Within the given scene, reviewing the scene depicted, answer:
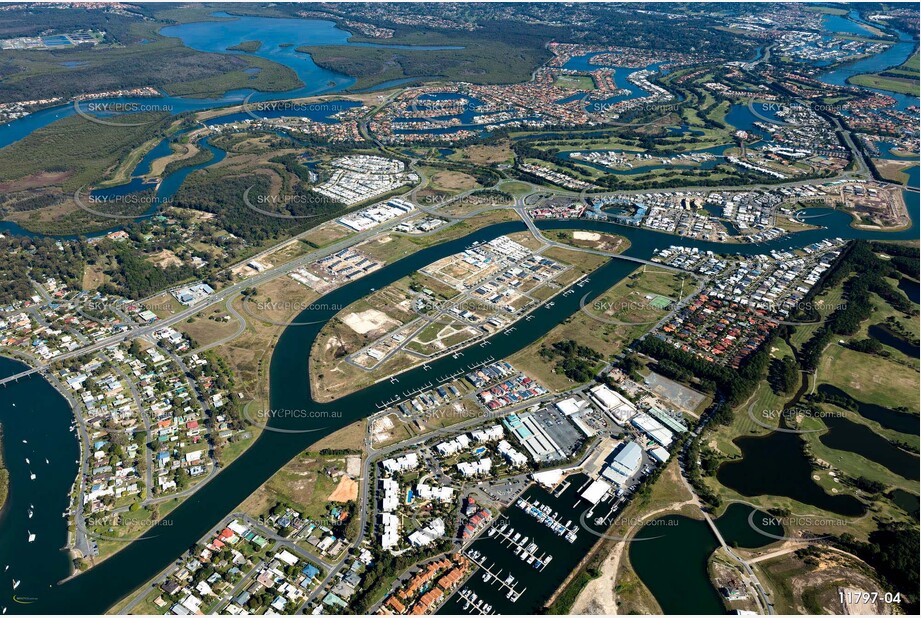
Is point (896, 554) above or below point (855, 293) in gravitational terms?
below

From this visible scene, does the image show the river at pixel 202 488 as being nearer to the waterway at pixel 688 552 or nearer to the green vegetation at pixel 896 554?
the waterway at pixel 688 552

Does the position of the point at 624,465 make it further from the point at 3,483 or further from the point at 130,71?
the point at 130,71

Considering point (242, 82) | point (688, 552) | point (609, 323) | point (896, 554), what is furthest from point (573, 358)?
point (242, 82)

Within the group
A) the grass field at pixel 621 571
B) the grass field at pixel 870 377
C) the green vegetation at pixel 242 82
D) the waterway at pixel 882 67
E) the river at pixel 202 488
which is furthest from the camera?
the green vegetation at pixel 242 82

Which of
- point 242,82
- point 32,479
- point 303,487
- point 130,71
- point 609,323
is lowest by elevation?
point 32,479

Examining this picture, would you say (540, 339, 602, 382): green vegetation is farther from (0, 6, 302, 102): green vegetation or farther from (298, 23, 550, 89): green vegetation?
(0, 6, 302, 102): green vegetation

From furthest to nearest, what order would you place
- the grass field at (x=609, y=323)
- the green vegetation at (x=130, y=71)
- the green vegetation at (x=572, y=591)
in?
the green vegetation at (x=130, y=71)
the grass field at (x=609, y=323)
the green vegetation at (x=572, y=591)

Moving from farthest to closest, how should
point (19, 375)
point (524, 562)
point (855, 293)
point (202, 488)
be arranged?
point (855, 293), point (19, 375), point (202, 488), point (524, 562)

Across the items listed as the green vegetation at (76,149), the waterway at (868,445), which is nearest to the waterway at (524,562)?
the waterway at (868,445)

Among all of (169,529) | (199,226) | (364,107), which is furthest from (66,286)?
(364,107)

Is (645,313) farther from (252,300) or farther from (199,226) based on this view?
(199,226)

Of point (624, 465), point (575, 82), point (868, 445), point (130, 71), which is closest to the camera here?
point (624, 465)
